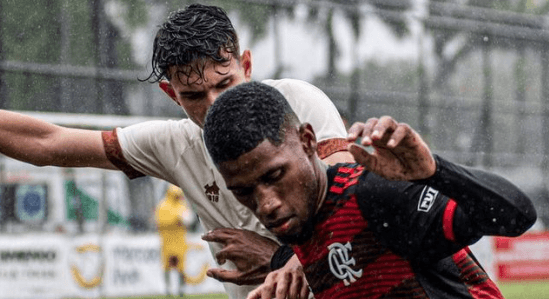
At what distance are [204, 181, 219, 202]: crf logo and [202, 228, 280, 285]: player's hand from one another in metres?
0.30

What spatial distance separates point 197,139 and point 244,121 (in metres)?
1.53

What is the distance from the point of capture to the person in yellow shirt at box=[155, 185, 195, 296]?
17297mm

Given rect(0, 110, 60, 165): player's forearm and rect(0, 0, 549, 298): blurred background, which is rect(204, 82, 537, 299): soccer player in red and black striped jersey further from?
rect(0, 0, 549, 298): blurred background

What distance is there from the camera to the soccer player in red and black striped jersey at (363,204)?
2660 millimetres

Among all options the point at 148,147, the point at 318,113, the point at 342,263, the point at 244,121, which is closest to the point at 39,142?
the point at 148,147

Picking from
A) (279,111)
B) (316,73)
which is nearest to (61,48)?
(316,73)

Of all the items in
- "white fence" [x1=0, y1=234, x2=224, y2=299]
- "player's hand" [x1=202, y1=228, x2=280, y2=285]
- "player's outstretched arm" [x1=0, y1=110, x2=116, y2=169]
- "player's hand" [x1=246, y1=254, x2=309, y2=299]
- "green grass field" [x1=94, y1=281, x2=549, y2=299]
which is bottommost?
"green grass field" [x1=94, y1=281, x2=549, y2=299]

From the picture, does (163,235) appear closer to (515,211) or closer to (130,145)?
(130,145)

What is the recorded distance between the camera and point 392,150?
2.67 metres

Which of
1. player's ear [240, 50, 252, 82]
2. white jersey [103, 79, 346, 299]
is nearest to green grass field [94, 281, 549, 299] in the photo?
white jersey [103, 79, 346, 299]

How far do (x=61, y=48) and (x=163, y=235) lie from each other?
444 cm

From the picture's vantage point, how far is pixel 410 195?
9.40 ft

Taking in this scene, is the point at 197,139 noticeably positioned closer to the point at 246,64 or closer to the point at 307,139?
the point at 246,64

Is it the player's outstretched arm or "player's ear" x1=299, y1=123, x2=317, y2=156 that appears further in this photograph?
the player's outstretched arm
